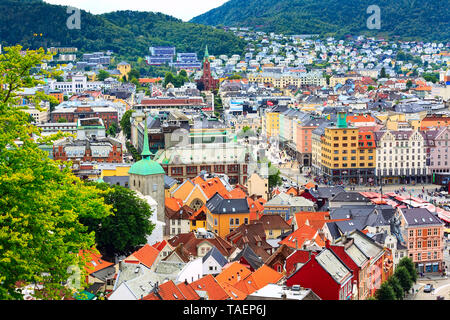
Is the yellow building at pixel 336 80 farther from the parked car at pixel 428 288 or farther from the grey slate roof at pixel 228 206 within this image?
the parked car at pixel 428 288

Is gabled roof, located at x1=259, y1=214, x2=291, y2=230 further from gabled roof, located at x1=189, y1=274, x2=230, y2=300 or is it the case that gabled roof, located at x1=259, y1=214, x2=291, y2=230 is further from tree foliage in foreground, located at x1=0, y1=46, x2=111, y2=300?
tree foliage in foreground, located at x1=0, y1=46, x2=111, y2=300

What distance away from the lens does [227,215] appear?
147ft

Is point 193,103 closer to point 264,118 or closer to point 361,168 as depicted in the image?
point 264,118

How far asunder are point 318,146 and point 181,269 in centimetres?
4599

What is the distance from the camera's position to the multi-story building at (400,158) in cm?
7100

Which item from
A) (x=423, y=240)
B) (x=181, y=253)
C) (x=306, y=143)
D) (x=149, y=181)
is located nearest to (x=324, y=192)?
(x=423, y=240)


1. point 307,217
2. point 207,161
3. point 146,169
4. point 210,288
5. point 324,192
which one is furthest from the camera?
point 207,161

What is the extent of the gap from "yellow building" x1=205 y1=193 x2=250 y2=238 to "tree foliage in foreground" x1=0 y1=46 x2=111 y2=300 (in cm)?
→ 3041

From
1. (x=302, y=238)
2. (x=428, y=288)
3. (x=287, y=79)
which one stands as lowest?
Answer: (x=428, y=288)

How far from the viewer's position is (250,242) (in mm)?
40031

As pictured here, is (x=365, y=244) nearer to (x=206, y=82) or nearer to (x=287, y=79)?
(x=206, y=82)

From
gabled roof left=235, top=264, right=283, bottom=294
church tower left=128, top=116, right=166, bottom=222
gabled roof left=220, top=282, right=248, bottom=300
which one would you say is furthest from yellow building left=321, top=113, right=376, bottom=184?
gabled roof left=220, top=282, right=248, bottom=300

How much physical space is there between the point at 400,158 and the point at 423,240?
30.3m
